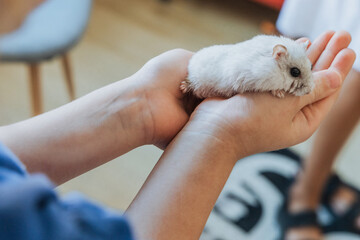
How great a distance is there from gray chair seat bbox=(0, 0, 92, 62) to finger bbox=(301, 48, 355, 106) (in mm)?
742

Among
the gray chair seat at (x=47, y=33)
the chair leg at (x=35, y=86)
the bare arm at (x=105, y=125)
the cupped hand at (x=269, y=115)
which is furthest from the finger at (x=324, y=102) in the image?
the chair leg at (x=35, y=86)

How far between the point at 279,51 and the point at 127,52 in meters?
1.09

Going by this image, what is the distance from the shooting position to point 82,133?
2.18 ft

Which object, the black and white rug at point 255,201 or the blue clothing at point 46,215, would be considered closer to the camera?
the blue clothing at point 46,215

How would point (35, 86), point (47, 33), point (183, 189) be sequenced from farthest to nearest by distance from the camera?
point (35, 86), point (47, 33), point (183, 189)

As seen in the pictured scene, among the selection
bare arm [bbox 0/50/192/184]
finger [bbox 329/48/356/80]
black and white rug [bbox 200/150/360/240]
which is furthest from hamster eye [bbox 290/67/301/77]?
black and white rug [bbox 200/150/360/240]

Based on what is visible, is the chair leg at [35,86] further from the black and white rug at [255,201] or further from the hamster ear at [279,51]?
the hamster ear at [279,51]

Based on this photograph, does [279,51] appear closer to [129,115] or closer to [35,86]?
[129,115]

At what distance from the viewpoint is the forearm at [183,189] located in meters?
Answer: 0.54

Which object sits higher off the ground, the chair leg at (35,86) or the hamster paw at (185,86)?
the hamster paw at (185,86)

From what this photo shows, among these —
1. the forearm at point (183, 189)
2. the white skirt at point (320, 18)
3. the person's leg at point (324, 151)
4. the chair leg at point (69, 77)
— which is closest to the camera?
the forearm at point (183, 189)

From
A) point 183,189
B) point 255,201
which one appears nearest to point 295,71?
point 183,189

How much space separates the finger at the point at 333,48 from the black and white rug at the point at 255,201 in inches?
25.0

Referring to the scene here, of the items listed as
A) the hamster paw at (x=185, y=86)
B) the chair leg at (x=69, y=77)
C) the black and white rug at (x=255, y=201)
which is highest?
the hamster paw at (x=185, y=86)
